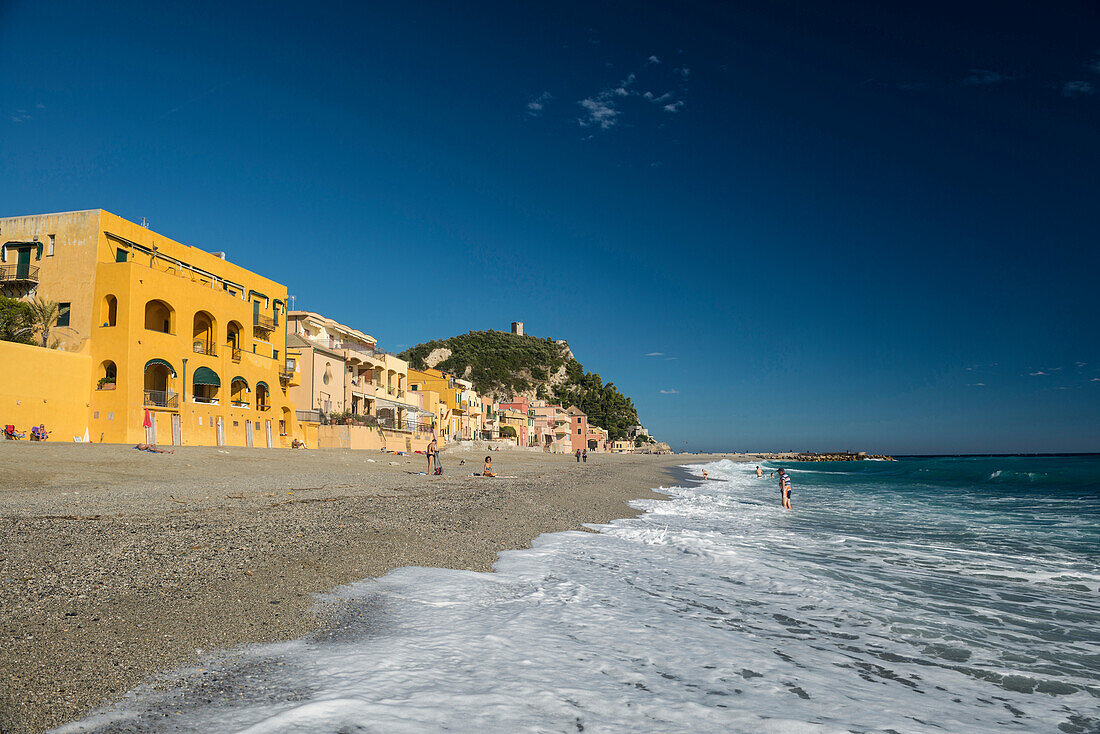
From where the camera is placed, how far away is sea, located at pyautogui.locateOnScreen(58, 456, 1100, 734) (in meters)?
3.50

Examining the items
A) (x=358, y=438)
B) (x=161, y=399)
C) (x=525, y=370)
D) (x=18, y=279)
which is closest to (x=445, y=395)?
(x=358, y=438)

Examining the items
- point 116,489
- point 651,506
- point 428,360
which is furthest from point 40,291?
point 428,360

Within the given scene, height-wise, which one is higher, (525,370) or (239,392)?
(525,370)

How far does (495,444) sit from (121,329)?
39120 mm

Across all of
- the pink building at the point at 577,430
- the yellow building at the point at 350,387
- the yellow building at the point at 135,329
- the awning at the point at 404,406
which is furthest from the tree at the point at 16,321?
the pink building at the point at 577,430

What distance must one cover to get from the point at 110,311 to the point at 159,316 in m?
2.01

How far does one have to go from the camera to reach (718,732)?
350 centimetres

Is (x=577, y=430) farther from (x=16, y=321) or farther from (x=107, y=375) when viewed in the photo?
(x=16, y=321)

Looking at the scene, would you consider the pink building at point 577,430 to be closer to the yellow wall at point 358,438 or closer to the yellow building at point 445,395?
the yellow building at point 445,395

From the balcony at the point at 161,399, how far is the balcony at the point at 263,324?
30.6 feet

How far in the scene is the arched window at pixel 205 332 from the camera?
2894 cm

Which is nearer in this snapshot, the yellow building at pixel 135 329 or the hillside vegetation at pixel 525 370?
the yellow building at pixel 135 329

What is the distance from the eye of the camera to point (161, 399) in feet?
82.6

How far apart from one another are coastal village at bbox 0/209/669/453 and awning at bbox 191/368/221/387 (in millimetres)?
50
